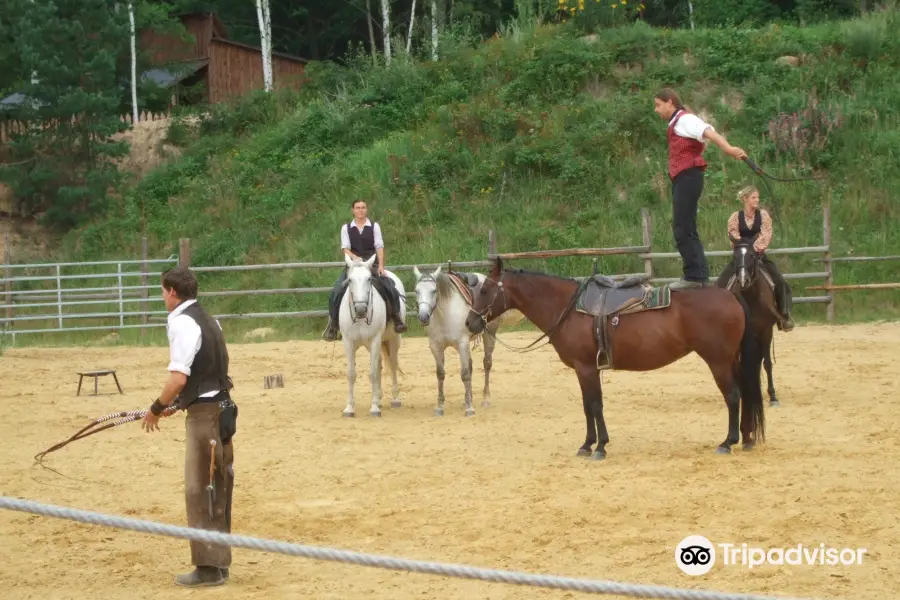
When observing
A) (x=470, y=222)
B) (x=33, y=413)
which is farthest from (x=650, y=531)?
(x=470, y=222)

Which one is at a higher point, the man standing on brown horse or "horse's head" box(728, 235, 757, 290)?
the man standing on brown horse

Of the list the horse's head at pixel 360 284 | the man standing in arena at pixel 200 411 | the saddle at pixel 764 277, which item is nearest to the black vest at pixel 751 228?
the saddle at pixel 764 277

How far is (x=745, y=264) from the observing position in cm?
1139

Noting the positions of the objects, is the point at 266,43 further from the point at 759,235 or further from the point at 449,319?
the point at 759,235

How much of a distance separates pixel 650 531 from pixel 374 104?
2473cm

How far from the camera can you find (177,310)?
7094 millimetres

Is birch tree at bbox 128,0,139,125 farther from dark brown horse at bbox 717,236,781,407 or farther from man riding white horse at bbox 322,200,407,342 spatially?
dark brown horse at bbox 717,236,781,407

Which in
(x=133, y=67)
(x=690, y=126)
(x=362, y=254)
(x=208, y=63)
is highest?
(x=208, y=63)

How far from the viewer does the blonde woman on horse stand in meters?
11.8

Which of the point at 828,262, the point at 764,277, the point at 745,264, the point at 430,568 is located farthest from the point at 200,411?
the point at 828,262

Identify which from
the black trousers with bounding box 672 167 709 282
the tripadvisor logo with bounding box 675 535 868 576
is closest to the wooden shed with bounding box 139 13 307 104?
the black trousers with bounding box 672 167 709 282

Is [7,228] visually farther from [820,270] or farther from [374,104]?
[820,270]

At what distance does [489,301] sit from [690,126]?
250cm

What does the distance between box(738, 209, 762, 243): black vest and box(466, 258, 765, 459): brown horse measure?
193 centimetres
